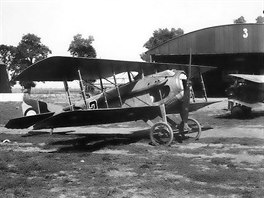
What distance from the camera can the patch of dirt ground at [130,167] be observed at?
5.05 meters

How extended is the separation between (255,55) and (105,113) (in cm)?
2404

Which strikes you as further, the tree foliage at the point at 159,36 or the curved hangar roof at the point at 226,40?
the tree foliage at the point at 159,36

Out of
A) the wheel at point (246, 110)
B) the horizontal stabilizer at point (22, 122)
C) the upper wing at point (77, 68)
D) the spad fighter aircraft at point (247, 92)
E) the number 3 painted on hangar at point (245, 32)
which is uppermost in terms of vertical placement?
the number 3 painted on hangar at point (245, 32)

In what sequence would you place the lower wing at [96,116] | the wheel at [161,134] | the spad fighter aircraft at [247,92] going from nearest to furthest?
the lower wing at [96,116] < the wheel at [161,134] < the spad fighter aircraft at [247,92]

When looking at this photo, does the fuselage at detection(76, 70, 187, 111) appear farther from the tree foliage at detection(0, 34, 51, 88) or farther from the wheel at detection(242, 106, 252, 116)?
the tree foliage at detection(0, 34, 51, 88)

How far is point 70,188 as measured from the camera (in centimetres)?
523

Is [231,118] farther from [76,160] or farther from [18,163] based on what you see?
[18,163]

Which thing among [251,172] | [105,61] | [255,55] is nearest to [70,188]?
[251,172]

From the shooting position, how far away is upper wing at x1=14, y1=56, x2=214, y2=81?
8.30m

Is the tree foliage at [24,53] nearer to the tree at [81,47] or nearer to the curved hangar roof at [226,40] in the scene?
the tree at [81,47]

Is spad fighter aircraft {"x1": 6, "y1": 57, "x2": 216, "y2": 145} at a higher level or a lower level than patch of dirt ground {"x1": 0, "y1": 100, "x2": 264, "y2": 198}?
higher

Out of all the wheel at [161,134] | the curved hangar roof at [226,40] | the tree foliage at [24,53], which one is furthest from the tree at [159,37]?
the wheel at [161,134]

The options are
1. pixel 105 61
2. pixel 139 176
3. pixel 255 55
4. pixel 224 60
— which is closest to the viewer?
pixel 139 176

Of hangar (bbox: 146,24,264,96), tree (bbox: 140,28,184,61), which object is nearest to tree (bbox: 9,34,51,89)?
tree (bbox: 140,28,184,61)
